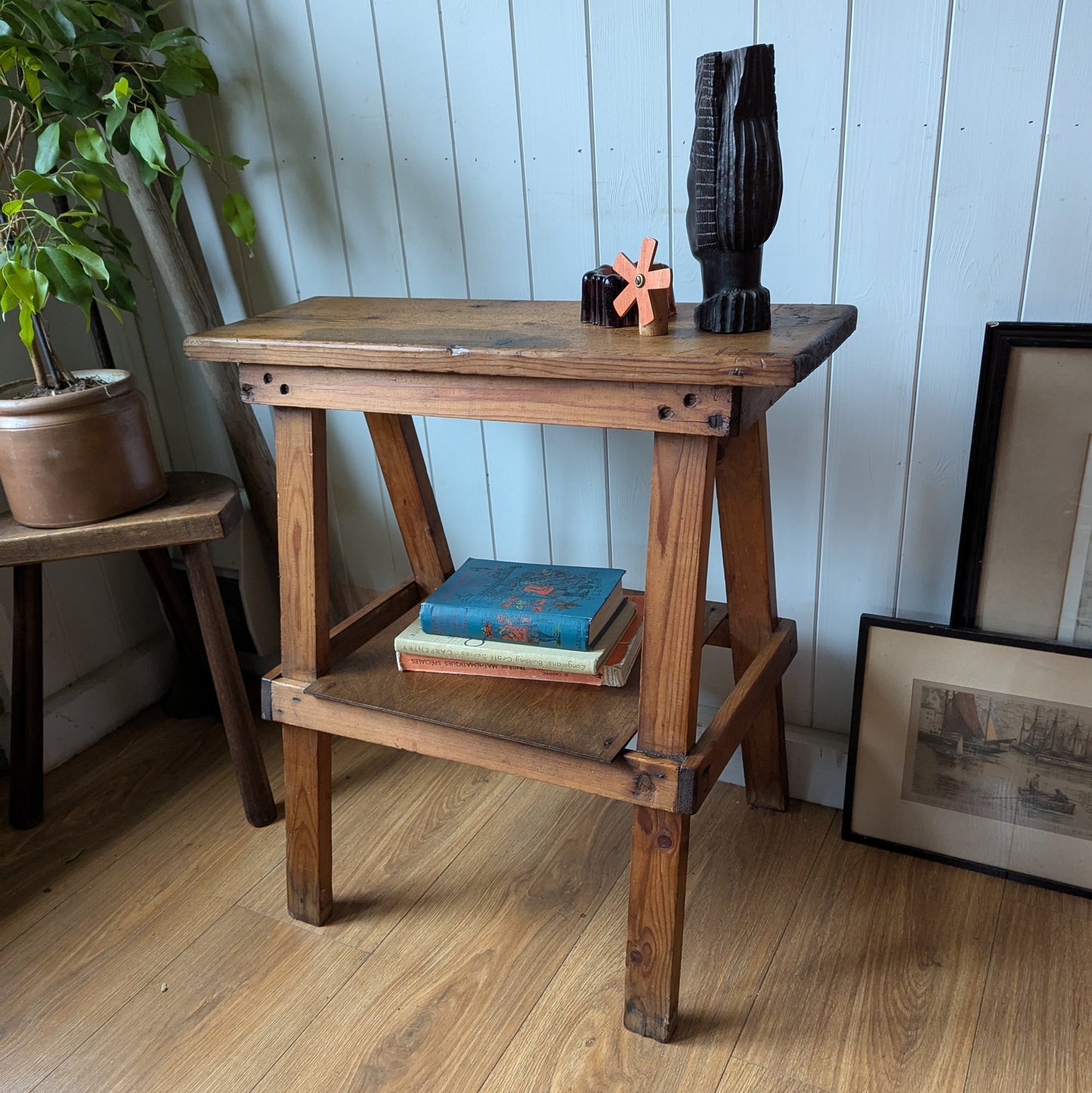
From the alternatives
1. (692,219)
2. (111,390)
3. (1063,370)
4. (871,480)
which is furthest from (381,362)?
(1063,370)

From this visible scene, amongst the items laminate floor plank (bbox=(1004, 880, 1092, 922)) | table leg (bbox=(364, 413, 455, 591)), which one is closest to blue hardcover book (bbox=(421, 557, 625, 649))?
table leg (bbox=(364, 413, 455, 591))

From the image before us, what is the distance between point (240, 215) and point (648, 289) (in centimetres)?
75

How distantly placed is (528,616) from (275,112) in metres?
0.90

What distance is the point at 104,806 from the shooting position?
5.40 ft

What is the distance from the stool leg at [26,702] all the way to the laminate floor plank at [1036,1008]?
4.60 feet

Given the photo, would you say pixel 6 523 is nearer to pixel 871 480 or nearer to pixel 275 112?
pixel 275 112

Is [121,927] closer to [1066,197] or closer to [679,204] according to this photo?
[679,204]

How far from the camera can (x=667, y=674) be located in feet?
3.42

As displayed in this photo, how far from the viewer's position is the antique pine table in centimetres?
95

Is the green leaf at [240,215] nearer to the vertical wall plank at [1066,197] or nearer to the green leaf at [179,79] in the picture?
the green leaf at [179,79]

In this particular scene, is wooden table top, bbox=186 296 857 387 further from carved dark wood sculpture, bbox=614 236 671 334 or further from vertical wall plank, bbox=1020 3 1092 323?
vertical wall plank, bbox=1020 3 1092 323

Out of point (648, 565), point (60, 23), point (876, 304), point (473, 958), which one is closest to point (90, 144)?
point (60, 23)

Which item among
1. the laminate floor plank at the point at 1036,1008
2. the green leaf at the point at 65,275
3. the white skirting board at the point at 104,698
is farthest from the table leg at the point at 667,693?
the white skirting board at the point at 104,698

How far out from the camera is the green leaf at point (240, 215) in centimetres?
145
